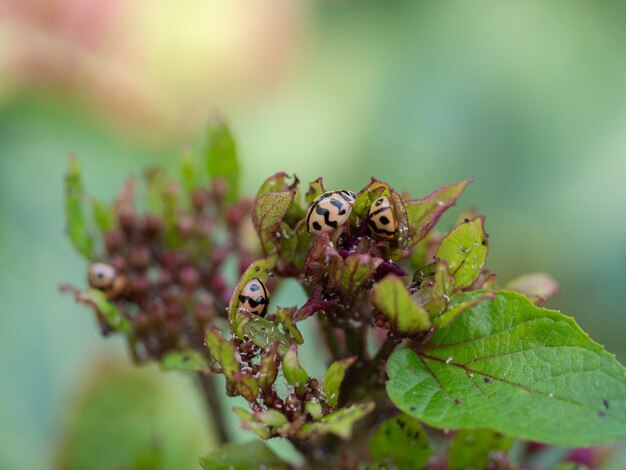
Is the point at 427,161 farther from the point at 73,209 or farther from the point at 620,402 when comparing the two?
the point at 620,402

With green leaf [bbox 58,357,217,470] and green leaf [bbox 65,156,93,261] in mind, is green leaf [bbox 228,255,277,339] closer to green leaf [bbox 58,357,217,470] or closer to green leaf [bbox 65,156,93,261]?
green leaf [bbox 65,156,93,261]

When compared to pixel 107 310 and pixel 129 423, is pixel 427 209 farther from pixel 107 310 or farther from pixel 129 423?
pixel 129 423

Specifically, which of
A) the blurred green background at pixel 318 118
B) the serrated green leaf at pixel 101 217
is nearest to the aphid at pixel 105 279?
the serrated green leaf at pixel 101 217

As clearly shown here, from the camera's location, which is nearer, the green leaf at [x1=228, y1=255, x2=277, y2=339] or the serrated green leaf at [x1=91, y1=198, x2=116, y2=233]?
the green leaf at [x1=228, y1=255, x2=277, y2=339]

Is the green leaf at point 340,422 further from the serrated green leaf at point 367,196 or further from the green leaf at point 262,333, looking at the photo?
the serrated green leaf at point 367,196

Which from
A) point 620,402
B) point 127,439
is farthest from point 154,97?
point 620,402

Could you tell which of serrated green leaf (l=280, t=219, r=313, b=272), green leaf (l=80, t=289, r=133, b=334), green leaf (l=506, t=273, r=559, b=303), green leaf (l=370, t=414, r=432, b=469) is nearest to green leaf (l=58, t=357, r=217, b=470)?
green leaf (l=80, t=289, r=133, b=334)
